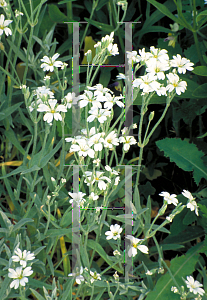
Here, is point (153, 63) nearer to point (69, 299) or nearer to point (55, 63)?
point (55, 63)

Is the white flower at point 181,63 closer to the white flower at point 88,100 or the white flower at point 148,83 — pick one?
the white flower at point 148,83

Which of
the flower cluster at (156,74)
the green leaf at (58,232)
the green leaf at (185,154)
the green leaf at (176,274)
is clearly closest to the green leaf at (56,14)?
the flower cluster at (156,74)

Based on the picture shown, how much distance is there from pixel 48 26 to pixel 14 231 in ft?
1.91

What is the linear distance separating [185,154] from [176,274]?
0.30 m

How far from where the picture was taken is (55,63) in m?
0.65

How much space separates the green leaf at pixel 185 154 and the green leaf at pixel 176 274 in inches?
7.4

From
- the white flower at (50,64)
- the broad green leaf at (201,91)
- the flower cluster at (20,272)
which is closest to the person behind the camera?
the flower cluster at (20,272)

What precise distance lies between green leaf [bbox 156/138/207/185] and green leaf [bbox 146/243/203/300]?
0.19 meters

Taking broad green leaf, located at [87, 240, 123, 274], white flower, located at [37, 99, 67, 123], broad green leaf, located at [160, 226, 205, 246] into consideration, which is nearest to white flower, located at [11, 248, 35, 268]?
broad green leaf, located at [87, 240, 123, 274]

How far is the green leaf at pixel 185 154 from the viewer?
2.59ft

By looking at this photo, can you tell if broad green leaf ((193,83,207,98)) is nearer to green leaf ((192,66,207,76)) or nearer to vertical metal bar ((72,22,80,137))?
green leaf ((192,66,207,76))

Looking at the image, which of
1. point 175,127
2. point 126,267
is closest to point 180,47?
point 175,127

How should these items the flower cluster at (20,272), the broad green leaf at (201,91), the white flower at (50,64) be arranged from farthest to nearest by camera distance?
the broad green leaf at (201,91)
the white flower at (50,64)
the flower cluster at (20,272)

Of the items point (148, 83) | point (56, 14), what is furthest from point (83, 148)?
point (56, 14)
